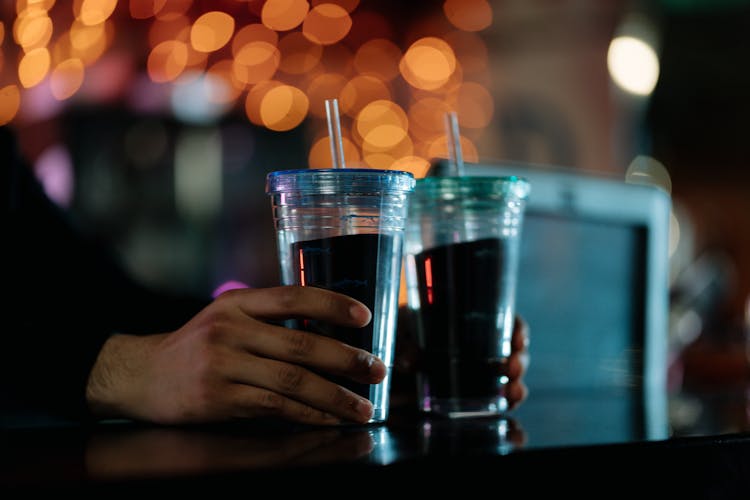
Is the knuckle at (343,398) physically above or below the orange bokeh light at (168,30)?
below

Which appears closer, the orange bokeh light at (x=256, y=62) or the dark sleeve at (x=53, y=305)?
the dark sleeve at (x=53, y=305)

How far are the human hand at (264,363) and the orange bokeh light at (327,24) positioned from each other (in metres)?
3.29

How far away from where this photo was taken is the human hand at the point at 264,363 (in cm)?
72

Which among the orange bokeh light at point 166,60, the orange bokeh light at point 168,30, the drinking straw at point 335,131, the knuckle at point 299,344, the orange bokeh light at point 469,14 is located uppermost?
the orange bokeh light at point 469,14

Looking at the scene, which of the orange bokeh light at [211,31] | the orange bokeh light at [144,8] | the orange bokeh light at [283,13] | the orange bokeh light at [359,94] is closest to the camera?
the orange bokeh light at [144,8]

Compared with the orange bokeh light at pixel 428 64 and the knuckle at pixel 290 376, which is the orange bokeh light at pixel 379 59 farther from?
the knuckle at pixel 290 376

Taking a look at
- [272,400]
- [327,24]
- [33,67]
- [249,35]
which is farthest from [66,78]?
[272,400]

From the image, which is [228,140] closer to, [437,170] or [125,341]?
[437,170]

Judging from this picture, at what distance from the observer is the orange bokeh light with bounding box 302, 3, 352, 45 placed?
153 inches

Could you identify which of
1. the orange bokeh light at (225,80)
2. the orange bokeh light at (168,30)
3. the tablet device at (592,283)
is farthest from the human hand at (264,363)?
the orange bokeh light at (225,80)

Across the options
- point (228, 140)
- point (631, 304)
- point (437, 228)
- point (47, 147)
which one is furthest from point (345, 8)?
point (437, 228)

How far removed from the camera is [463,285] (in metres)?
0.87

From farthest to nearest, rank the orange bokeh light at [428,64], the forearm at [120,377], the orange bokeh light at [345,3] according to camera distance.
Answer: the orange bokeh light at [428,64] < the orange bokeh light at [345,3] < the forearm at [120,377]

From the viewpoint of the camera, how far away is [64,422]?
0.87 m
